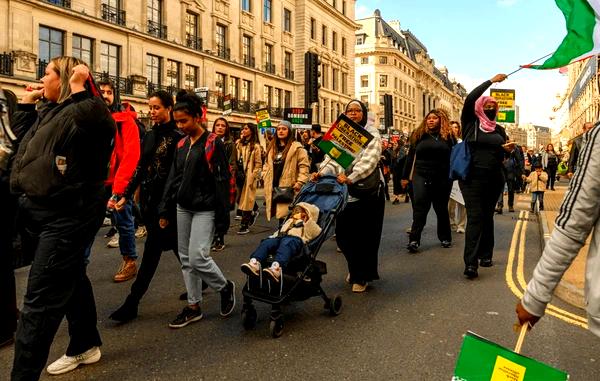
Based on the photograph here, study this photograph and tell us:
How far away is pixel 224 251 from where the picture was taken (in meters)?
7.34

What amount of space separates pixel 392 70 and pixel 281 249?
253 ft

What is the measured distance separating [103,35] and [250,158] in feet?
64.3

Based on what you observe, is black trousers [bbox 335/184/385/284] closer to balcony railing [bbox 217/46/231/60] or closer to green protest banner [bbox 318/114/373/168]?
green protest banner [bbox 318/114/373/168]

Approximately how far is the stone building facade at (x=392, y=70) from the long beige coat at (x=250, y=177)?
60.9 m

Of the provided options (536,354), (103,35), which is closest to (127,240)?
(536,354)

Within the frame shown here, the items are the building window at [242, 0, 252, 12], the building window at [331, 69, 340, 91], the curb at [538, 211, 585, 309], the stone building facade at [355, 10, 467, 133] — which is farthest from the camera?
the stone building facade at [355, 10, 467, 133]

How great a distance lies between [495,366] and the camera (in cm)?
172

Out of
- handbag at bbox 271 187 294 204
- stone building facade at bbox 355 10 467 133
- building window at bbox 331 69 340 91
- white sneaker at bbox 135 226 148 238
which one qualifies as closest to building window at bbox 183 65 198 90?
building window at bbox 331 69 340 91

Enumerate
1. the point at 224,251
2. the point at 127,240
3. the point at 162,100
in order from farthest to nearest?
the point at 224,251 < the point at 127,240 < the point at 162,100

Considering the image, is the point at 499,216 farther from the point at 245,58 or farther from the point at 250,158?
the point at 245,58

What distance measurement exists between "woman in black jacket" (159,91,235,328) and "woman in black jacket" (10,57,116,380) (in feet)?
3.31

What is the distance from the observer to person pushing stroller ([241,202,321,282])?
377 centimetres

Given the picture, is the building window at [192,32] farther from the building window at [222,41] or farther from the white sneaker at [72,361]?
the white sneaker at [72,361]

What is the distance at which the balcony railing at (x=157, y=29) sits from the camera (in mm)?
28250
